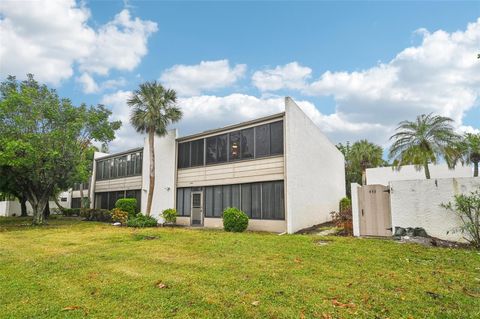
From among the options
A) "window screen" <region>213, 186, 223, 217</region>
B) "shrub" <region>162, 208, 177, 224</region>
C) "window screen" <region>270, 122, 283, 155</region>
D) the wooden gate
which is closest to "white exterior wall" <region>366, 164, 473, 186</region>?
"window screen" <region>270, 122, 283, 155</region>

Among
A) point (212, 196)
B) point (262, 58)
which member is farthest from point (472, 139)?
point (212, 196)

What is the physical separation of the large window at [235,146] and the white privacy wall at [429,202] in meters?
5.77

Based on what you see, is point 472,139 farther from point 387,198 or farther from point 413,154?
point 387,198

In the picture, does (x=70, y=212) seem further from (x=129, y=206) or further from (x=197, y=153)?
(x=197, y=153)

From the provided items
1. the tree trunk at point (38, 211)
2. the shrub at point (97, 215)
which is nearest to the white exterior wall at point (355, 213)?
the shrub at point (97, 215)

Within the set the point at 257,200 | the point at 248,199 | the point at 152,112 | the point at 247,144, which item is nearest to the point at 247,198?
the point at 248,199

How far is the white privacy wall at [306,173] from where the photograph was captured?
13.8 metres

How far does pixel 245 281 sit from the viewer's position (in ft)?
19.0

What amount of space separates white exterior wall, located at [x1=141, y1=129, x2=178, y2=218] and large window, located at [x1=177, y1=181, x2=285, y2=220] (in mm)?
1655

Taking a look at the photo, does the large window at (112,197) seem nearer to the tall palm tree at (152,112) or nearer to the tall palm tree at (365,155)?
the tall palm tree at (152,112)

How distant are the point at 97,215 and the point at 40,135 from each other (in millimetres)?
9353

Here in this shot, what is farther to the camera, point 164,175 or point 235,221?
point 164,175

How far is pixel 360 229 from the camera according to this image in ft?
37.2

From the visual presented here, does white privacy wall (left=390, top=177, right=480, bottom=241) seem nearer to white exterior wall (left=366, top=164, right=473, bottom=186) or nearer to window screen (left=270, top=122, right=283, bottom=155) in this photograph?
window screen (left=270, top=122, right=283, bottom=155)
